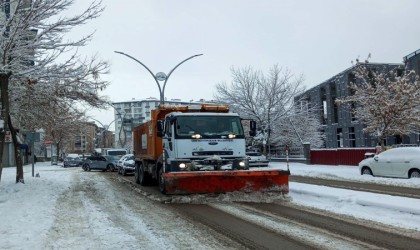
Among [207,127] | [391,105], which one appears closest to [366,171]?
[391,105]

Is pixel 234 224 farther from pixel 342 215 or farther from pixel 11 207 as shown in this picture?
pixel 11 207

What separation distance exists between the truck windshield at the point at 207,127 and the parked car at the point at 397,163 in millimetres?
8660

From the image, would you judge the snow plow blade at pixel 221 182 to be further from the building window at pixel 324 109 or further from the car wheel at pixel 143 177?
the building window at pixel 324 109

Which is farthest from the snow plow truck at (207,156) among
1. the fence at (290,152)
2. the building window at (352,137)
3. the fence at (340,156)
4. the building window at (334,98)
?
the building window at (334,98)

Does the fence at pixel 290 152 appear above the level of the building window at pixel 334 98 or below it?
below

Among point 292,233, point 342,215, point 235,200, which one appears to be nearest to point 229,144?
point 235,200

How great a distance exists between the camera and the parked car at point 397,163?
18.6 metres

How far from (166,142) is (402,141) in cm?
3982

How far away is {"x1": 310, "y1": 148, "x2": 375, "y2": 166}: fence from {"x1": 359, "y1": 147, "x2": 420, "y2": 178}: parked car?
851 centimetres

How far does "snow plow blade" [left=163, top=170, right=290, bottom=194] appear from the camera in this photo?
502 inches

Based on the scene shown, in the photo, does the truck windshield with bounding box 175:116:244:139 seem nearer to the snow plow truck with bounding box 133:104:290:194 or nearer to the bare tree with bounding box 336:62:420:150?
the snow plow truck with bounding box 133:104:290:194

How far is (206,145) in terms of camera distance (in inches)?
532

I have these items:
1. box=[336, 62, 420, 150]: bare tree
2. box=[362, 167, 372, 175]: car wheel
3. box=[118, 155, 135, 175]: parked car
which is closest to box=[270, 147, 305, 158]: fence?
box=[336, 62, 420, 150]: bare tree

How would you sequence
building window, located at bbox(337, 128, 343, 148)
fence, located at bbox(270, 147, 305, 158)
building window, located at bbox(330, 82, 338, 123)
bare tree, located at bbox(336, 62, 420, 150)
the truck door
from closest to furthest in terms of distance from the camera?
the truck door → bare tree, located at bbox(336, 62, 420, 150) → fence, located at bbox(270, 147, 305, 158) → building window, located at bbox(330, 82, 338, 123) → building window, located at bbox(337, 128, 343, 148)
